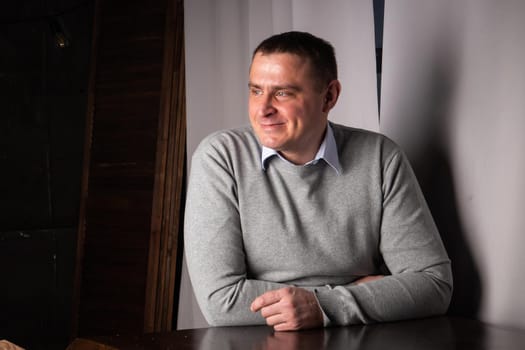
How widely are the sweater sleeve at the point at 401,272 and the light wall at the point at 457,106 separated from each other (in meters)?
0.20

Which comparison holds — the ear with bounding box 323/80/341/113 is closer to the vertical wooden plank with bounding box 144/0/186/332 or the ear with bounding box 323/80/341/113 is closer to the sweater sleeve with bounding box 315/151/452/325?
the sweater sleeve with bounding box 315/151/452/325

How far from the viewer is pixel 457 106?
7.20 ft

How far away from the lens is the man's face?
6.17ft

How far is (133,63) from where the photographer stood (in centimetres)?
374

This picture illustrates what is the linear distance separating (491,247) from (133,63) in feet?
7.60

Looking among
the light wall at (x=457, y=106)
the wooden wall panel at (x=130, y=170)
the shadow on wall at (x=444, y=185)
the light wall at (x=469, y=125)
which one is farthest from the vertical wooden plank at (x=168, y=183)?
the shadow on wall at (x=444, y=185)

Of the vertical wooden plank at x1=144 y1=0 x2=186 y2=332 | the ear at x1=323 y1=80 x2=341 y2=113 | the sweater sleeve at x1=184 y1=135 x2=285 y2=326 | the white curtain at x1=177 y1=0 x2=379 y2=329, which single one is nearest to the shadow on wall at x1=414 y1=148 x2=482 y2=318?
the white curtain at x1=177 y1=0 x2=379 y2=329

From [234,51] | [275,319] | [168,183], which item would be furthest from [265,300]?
[168,183]

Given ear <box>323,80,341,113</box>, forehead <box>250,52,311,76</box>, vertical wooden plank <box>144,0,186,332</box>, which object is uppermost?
forehead <box>250,52,311,76</box>

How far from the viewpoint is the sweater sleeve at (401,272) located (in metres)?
1.69

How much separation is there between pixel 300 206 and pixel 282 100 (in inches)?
11.6

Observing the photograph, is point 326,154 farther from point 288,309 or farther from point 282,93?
point 288,309

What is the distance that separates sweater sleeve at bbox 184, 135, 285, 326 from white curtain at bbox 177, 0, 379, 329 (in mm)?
817

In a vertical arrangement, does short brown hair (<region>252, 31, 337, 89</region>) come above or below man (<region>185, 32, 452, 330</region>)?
above
